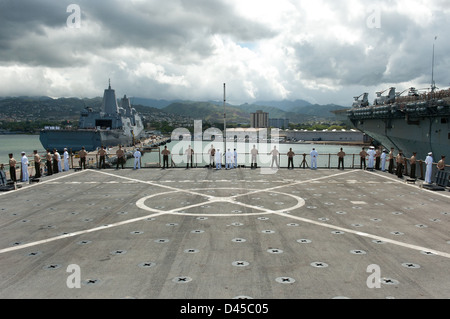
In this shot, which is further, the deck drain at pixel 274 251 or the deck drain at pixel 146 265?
the deck drain at pixel 274 251

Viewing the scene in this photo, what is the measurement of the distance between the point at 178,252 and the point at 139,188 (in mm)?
9607

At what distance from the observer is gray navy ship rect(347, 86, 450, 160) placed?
82.6 feet

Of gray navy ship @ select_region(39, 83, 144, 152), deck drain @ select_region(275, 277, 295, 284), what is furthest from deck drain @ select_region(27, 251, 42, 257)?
gray navy ship @ select_region(39, 83, 144, 152)

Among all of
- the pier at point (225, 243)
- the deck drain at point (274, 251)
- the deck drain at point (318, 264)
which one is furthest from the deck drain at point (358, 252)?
the deck drain at point (274, 251)

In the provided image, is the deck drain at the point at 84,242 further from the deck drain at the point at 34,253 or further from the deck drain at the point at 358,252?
the deck drain at the point at 358,252

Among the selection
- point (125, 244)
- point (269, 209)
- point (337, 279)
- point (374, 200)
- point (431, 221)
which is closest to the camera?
point (337, 279)

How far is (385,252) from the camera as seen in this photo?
7.83m

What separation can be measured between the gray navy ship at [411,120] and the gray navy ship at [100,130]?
178 ft

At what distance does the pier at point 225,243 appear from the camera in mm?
5961

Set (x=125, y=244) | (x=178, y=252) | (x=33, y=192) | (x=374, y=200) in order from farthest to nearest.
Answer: (x=33, y=192), (x=374, y=200), (x=125, y=244), (x=178, y=252)

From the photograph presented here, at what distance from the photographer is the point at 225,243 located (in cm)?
846
